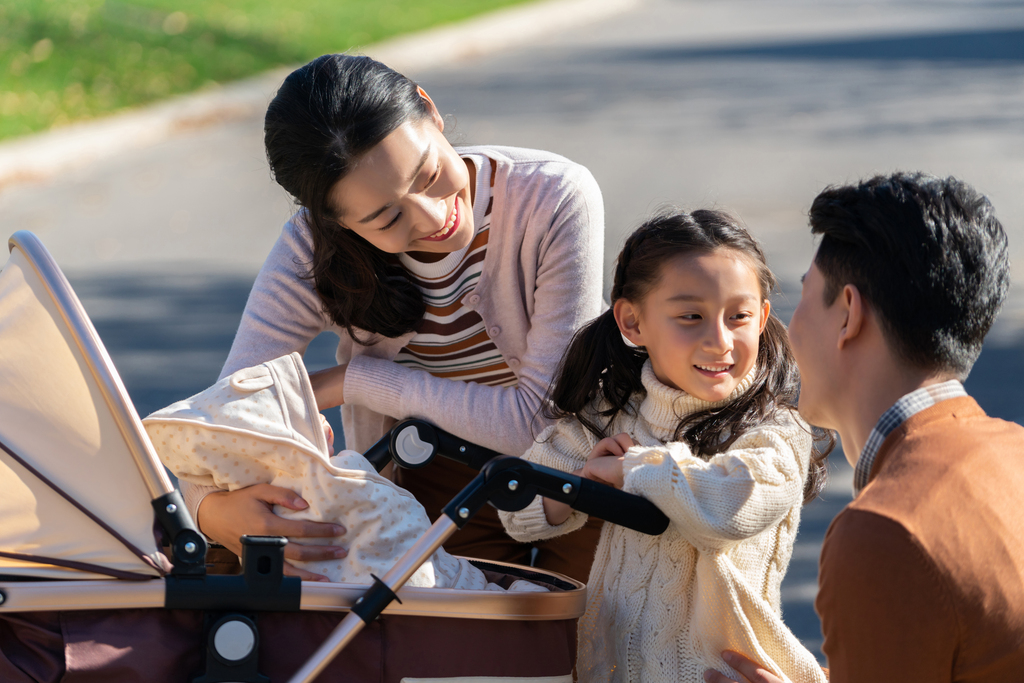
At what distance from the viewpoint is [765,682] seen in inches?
71.9

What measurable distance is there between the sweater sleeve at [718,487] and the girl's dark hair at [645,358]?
0.13 metres

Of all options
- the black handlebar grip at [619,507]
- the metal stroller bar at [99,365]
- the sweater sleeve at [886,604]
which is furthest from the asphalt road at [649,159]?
the metal stroller bar at [99,365]

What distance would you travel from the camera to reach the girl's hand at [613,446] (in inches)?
79.6

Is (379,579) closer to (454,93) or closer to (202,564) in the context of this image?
(202,564)

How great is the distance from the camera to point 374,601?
159cm

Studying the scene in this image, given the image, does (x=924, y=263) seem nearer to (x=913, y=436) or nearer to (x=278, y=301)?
(x=913, y=436)

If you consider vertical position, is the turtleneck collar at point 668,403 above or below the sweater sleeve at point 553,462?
above

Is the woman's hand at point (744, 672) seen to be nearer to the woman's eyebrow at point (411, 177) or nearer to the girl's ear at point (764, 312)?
the girl's ear at point (764, 312)

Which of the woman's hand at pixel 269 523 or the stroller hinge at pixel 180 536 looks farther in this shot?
the woman's hand at pixel 269 523

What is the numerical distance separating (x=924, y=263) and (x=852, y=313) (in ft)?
0.39

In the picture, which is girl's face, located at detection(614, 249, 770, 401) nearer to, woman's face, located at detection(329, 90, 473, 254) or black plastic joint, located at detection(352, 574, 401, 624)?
woman's face, located at detection(329, 90, 473, 254)

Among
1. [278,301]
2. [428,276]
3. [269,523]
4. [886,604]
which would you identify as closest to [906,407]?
[886,604]

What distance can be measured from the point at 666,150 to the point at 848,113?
225 centimetres

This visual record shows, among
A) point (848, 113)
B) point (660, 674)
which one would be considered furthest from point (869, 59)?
point (660, 674)
